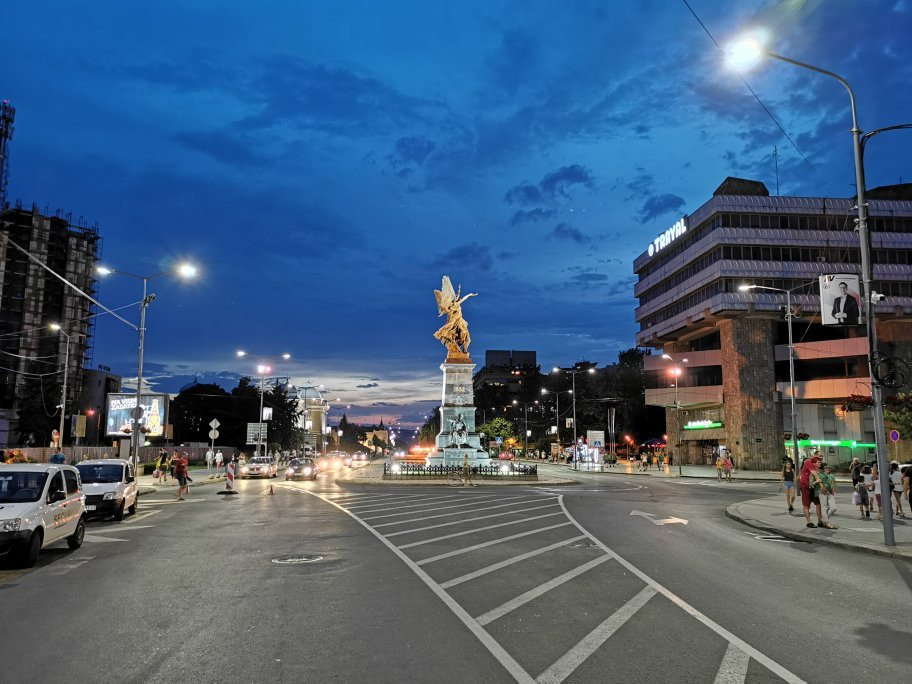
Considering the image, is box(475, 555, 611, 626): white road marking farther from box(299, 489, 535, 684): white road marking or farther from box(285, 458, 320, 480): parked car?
box(285, 458, 320, 480): parked car

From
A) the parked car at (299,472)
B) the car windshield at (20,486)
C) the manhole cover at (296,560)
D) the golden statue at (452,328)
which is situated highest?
the golden statue at (452,328)

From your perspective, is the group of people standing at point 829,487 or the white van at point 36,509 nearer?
the white van at point 36,509

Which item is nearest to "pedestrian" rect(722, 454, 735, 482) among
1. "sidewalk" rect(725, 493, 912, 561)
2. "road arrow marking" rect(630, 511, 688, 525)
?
"sidewalk" rect(725, 493, 912, 561)

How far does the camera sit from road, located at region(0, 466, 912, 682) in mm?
5973

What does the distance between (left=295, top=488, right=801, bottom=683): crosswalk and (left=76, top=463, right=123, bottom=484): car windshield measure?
25.6 feet

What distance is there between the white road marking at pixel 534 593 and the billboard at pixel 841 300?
8.68 m

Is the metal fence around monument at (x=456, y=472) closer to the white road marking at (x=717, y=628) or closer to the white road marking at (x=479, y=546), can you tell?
the white road marking at (x=479, y=546)

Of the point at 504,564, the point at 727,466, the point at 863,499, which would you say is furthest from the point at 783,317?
the point at 504,564

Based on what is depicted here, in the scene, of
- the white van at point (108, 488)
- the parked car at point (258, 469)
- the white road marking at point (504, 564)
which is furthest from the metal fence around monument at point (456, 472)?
the white road marking at point (504, 564)

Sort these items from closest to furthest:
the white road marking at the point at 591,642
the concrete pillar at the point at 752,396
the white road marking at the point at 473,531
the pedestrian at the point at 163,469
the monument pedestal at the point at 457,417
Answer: the white road marking at the point at 591,642 < the white road marking at the point at 473,531 < the pedestrian at the point at 163,469 < the monument pedestal at the point at 457,417 < the concrete pillar at the point at 752,396

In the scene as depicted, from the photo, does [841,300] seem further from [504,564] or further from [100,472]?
[100,472]

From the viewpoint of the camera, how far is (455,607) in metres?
8.07

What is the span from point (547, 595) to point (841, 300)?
11397 millimetres

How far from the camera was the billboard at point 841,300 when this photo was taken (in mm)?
15570
